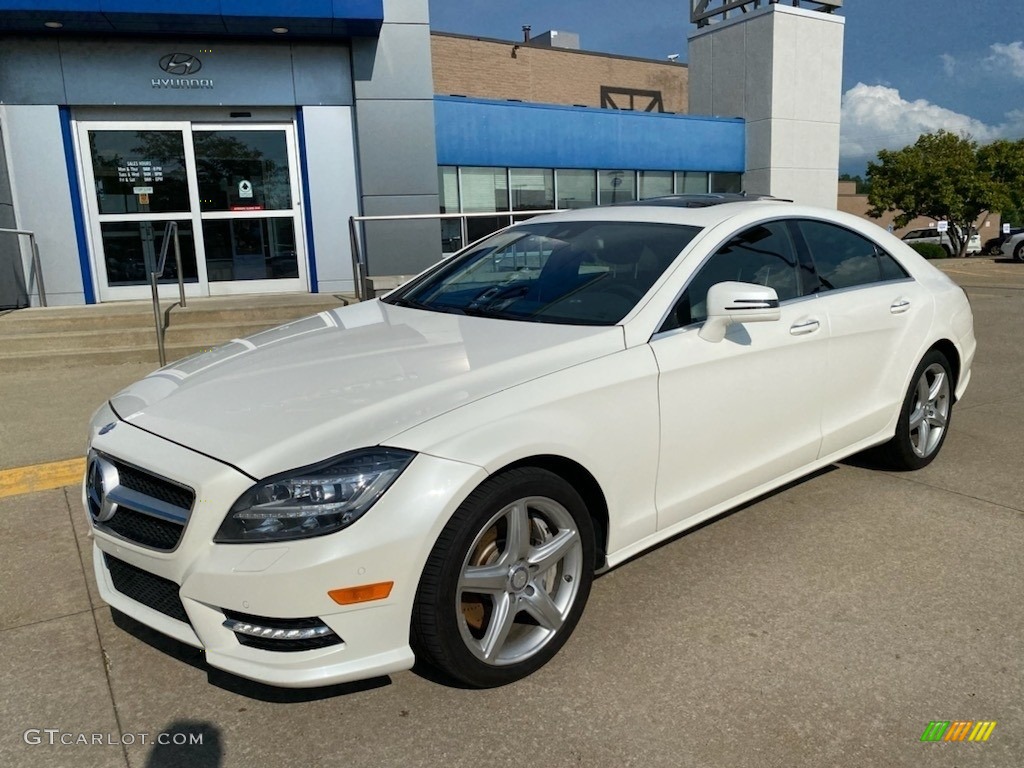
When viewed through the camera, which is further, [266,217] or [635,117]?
[635,117]

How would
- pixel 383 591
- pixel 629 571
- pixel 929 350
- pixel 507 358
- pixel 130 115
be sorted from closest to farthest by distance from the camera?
pixel 383 591 < pixel 507 358 < pixel 629 571 < pixel 929 350 < pixel 130 115

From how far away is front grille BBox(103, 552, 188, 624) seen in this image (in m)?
2.56

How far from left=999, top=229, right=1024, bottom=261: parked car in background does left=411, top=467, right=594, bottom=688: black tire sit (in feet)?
101

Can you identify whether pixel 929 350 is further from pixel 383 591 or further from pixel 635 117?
pixel 635 117

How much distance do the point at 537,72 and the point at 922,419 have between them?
116ft

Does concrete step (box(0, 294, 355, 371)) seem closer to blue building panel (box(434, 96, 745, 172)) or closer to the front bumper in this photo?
the front bumper

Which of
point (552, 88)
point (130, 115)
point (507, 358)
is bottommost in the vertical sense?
point (507, 358)

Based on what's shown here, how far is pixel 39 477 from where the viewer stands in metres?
5.07

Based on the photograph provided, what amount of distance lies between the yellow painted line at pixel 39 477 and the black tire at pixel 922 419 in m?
4.88

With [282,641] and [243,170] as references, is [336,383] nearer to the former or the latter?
[282,641]

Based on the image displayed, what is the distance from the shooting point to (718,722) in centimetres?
258

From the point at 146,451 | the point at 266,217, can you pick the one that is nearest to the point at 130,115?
the point at 266,217

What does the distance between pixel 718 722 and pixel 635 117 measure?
1777cm

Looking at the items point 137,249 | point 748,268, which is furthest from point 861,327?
point 137,249
